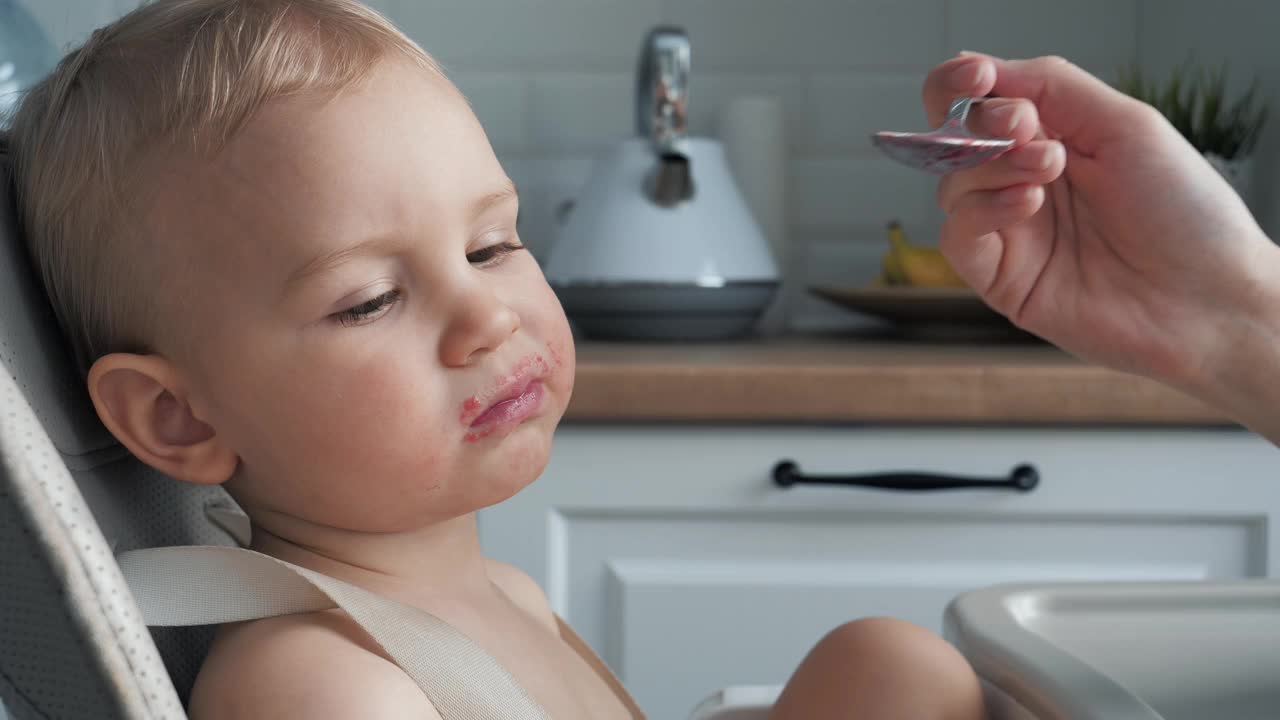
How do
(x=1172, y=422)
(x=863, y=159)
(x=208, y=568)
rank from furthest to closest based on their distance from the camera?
(x=863, y=159) → (x=1172, y=422) → (x=208, y=568)

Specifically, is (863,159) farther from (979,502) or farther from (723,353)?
(979,502)

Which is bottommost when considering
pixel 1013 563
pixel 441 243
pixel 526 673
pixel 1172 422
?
pixel 1013 563

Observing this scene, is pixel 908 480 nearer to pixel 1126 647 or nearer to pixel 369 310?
pixel 1126 647

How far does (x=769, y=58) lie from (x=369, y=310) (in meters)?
1.55

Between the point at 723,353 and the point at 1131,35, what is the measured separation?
1.03 metres

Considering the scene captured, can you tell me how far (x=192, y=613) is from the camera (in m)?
0.51

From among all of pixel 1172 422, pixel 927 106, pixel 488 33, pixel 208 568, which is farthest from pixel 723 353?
pixel 208 568

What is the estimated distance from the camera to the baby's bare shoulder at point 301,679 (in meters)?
0.48

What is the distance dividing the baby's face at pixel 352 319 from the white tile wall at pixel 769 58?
1.41 meters

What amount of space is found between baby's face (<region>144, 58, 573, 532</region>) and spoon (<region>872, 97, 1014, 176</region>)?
216mm

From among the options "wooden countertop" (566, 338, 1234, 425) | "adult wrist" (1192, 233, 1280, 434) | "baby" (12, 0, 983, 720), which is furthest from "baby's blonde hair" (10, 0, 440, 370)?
"wooden countertop" (566, 338, 1234, 425)

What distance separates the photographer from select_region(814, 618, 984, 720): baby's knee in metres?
0.59

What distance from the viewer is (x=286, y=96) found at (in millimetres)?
576

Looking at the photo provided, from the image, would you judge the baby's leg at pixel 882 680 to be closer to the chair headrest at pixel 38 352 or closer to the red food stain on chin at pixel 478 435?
the red food stain on chin at pixel 478 435
